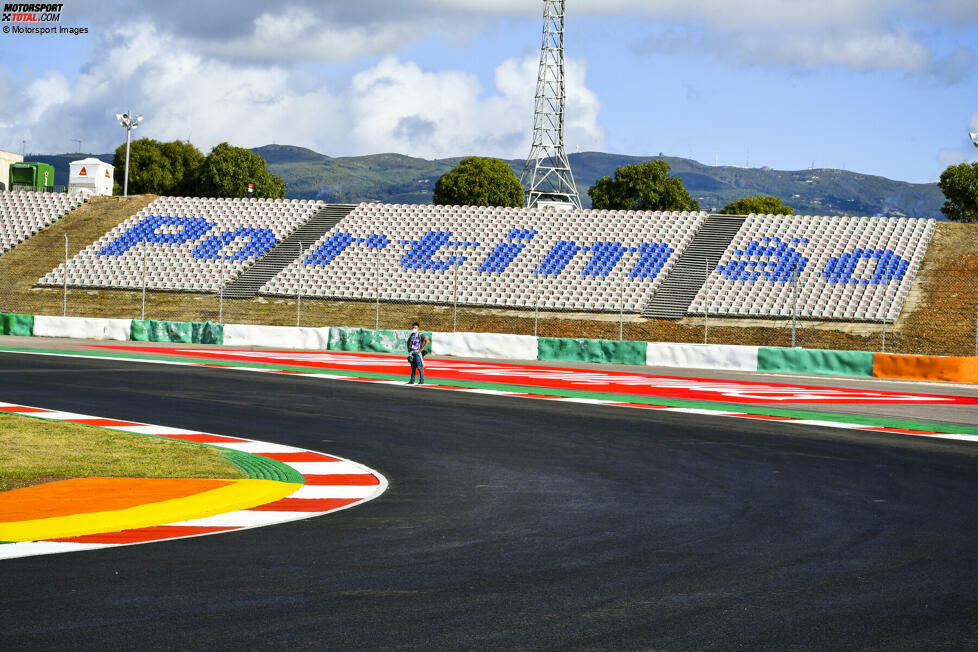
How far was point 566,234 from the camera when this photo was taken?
50281 mm

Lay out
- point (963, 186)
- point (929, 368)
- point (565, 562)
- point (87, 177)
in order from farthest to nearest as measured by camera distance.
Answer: point (963, 186) < point (87, 177) < point (929, 368) < point (565, 562)

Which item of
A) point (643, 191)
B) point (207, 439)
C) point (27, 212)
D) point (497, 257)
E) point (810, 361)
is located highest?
point (643, 191)

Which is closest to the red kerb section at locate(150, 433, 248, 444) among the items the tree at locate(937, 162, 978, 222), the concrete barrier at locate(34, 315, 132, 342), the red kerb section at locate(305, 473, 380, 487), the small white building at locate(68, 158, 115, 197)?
the red kerb section at locate(305, 473, 380, 487)

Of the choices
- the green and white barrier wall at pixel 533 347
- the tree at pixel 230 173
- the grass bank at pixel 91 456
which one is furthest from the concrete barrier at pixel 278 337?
the tree at pixel 230 173

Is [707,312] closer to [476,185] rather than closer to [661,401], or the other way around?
[661,401]

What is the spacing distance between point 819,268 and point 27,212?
1636 inches

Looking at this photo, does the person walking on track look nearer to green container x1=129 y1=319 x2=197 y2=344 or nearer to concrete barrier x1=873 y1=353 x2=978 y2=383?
concrete barrier x1=873 y1=353 x2=978 y2=383

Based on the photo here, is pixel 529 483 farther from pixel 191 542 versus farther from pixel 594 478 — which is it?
pixel 191 542

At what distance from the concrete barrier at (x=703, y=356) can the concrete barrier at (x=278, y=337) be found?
10979mm

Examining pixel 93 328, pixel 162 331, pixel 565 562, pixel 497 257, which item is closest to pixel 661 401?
pixel 565 562

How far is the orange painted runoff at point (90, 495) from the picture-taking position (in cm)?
805

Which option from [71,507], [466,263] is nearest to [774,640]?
[71,507]

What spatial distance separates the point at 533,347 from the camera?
3362 cm

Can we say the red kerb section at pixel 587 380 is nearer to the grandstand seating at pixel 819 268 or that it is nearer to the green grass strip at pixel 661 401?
the green grass strip at pixel 661 401
